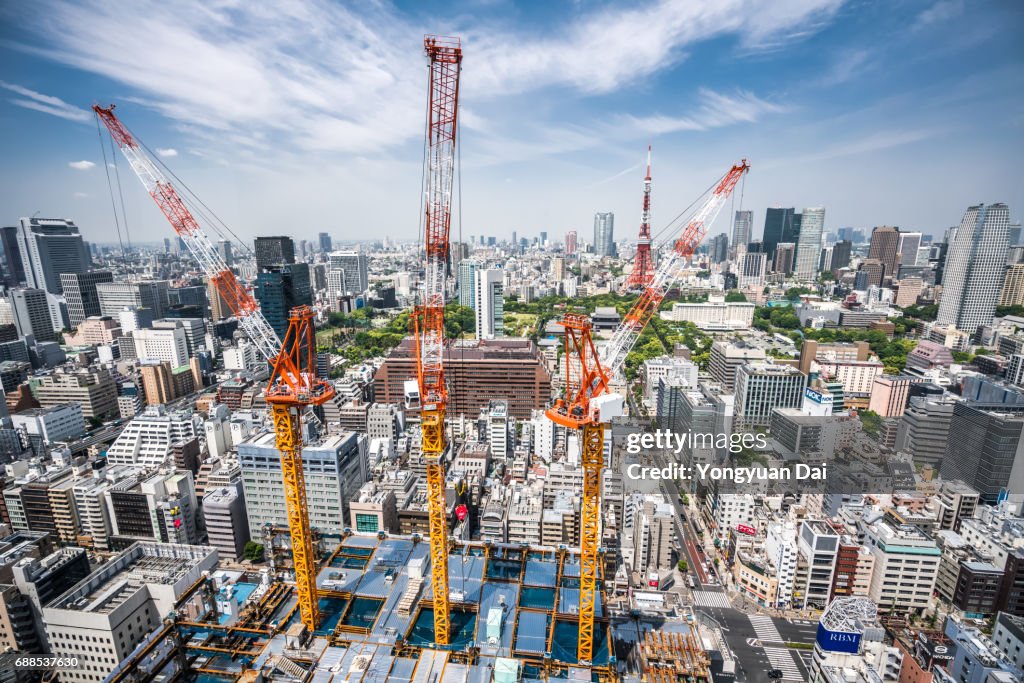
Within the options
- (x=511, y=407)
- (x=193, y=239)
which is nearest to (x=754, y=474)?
(x=511, y=407)

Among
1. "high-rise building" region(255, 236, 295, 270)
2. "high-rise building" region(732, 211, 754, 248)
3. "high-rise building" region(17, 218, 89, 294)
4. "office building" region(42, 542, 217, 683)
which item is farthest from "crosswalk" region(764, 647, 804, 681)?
"high-rise building" region(732, 211, 754, 248)

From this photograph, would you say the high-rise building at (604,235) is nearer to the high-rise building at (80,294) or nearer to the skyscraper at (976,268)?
the skyscraper at (976,268)

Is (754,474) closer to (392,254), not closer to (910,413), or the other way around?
(910,413)

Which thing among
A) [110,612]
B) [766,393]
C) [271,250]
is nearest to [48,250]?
[271,250]

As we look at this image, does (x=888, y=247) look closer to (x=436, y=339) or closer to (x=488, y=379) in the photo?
(x=488, y=379)

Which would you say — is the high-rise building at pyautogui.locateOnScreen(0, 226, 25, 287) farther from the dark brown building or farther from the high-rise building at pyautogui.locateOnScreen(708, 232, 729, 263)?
the high-rise building at pyautogui.locateOnScreen(708, 232, 729, 263)

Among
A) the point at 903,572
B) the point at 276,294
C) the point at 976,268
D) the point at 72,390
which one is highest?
the point at 976,268
